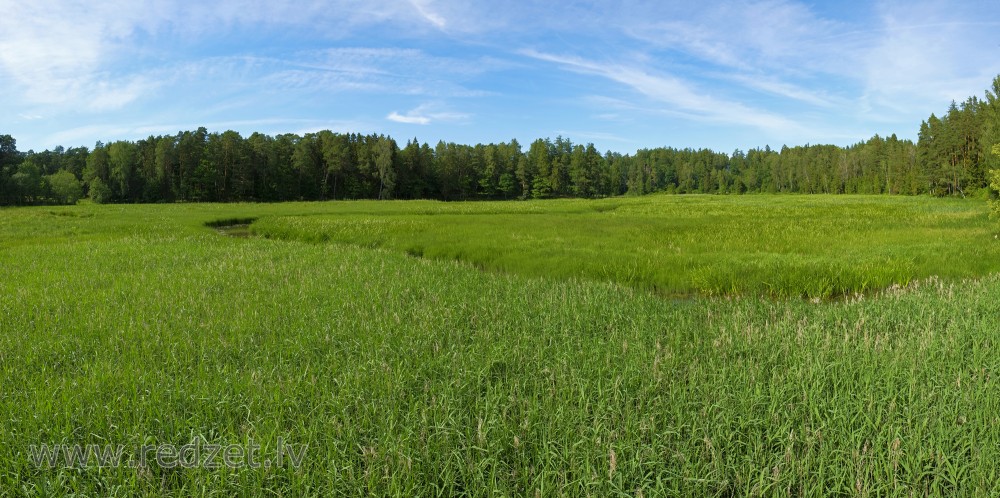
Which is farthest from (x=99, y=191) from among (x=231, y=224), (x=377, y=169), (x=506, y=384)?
(x=506, y=384)

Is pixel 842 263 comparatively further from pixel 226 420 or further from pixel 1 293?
pixel 1 293

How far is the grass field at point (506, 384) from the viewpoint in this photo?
420 centimetres

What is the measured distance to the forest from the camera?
7962 cm

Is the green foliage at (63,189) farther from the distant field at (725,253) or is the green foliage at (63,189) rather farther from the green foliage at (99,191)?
the distant field at (725,253)

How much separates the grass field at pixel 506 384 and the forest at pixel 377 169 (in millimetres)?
72932

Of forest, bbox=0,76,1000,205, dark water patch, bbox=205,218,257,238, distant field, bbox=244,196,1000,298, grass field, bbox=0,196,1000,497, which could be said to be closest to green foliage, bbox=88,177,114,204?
forest, bbox=0,76,1000,205

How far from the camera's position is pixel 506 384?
6062mm

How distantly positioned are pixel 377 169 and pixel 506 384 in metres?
103

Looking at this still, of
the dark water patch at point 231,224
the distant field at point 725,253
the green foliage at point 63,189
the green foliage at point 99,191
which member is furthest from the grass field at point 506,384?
the green foliage at point 63,189

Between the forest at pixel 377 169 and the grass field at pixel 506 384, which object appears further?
the forest at pixel 377 169

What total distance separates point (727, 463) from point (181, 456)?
497cm

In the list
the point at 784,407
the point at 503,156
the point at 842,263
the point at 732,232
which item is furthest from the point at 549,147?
the point at 784,407

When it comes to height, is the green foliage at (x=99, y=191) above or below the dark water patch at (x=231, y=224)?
above

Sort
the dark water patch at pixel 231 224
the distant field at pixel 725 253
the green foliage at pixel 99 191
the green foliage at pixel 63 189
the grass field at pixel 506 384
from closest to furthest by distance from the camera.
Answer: the grass field at pixel 506 384 < the distant field at pixel 725 253 < the dark water patch at pixel 231 224 < the green foliage at pixel 63 189 < the green foliage at pixel 99 191
